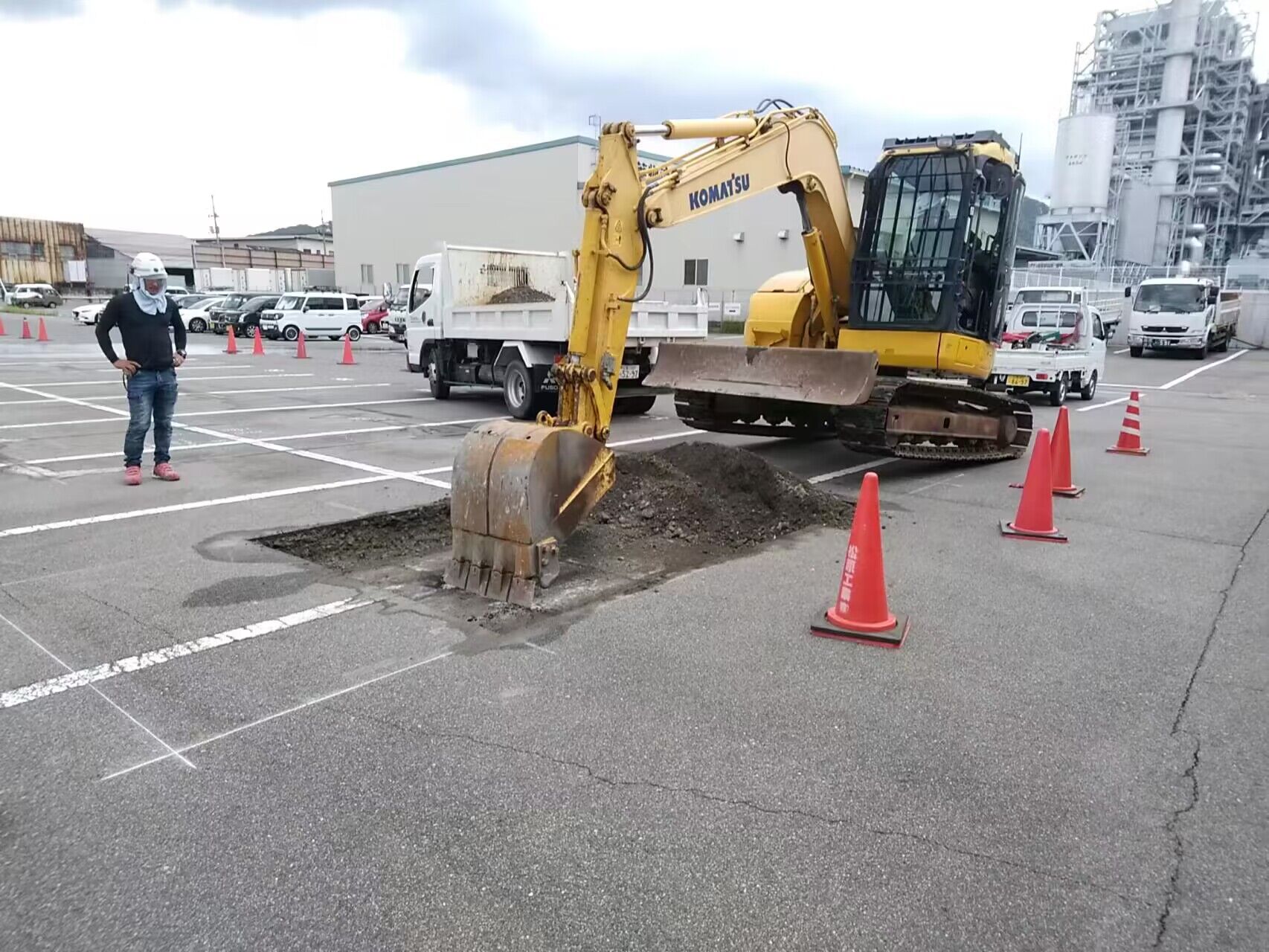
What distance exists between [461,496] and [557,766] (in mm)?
2449

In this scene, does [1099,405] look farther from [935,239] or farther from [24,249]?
[24,249]

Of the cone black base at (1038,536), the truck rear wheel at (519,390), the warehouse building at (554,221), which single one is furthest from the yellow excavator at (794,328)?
the warehouse building at (554,221)

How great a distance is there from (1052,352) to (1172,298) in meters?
16.9

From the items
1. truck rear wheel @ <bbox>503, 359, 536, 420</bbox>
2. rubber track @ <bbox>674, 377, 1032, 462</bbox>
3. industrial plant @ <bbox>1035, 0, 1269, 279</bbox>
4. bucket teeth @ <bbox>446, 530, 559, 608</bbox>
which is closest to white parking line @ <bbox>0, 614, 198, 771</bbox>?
bucket teeth @ <bbox>446, 530, 559, 608</bbox>

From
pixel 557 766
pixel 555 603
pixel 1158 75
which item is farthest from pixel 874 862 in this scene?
pixel 1158 75

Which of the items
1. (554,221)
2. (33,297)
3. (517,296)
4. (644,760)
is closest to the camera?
(644,760)

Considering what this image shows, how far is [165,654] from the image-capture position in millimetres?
4352

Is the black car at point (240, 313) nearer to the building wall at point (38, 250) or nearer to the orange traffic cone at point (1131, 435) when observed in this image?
the orange traffic cone at point (1131, 435)

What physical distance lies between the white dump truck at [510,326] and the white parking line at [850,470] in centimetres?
356

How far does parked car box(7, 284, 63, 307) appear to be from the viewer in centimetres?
4947

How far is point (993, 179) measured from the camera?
9062mm

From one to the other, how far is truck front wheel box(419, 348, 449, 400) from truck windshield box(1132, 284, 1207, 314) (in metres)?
26.4

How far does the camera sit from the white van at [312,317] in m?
33.3

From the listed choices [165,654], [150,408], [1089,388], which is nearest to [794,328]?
[150,408]
